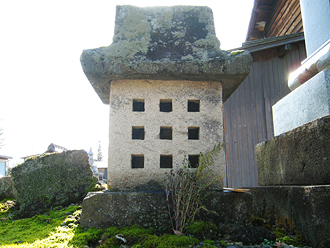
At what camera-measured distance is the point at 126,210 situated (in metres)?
2.88

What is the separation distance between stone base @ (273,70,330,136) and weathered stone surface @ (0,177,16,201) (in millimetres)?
4406

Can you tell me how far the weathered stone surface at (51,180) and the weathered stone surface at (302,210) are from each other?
2.56m

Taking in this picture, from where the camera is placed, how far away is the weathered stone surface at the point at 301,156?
2279 millimetres

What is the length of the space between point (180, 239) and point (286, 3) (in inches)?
300

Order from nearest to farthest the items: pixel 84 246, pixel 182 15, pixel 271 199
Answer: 1. pixel 84 246
2. pixel 271 199
3. pixel 182 15

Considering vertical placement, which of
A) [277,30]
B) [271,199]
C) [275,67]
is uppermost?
[277,30]

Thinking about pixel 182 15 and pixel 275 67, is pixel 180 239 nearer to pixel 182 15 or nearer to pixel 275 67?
pixel 182 15

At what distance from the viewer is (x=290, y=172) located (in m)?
2.80

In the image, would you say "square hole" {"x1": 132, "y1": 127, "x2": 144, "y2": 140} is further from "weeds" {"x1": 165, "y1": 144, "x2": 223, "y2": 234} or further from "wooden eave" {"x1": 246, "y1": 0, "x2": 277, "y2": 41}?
"wooden eave" {"x1": 246, "y1": 0, "x2": 277, "y2": 41}

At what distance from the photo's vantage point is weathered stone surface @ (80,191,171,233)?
2.85 m

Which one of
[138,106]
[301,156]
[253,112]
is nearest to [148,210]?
[138,106]

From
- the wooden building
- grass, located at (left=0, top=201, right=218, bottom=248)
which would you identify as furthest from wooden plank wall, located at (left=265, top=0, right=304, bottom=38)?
grass, located at (left=0, top=201, right=218, bottom=248)

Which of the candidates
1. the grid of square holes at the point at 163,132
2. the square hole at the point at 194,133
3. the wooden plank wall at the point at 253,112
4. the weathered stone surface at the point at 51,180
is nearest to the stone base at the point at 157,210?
the grid of square holes at the point at 163,132

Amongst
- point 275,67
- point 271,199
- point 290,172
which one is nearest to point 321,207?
point 290,172
